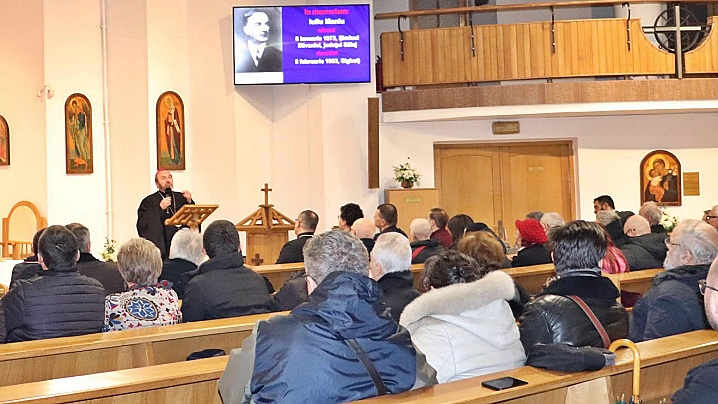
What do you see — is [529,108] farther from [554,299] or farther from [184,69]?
[554,299]

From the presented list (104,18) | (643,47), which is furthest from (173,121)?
(643,47)

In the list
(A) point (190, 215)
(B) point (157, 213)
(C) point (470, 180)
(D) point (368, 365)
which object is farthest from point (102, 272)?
(C) point (470, 180)

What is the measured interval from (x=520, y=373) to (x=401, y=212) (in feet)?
32.2

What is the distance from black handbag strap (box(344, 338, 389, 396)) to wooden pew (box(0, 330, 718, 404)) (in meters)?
0.04

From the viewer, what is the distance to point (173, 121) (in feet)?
41.0

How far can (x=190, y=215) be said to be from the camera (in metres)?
8.75

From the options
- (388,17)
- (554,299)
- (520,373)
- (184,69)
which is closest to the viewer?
(520,373)

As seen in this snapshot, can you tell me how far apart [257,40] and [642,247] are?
21.3 ft

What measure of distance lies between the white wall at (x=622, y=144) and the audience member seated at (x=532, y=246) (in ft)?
20.6

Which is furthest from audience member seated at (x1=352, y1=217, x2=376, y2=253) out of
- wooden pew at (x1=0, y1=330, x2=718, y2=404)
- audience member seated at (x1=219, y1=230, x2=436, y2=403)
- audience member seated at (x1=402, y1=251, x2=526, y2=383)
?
audience member seated at (x1=219, y1=230, x2=436, y2=403)

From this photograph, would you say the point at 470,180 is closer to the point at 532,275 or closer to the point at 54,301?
the point at 532,275

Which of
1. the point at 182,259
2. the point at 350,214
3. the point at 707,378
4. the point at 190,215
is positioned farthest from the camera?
the point at 350,214

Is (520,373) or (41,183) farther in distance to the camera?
(41,183)

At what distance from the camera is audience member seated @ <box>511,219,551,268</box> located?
780cm
